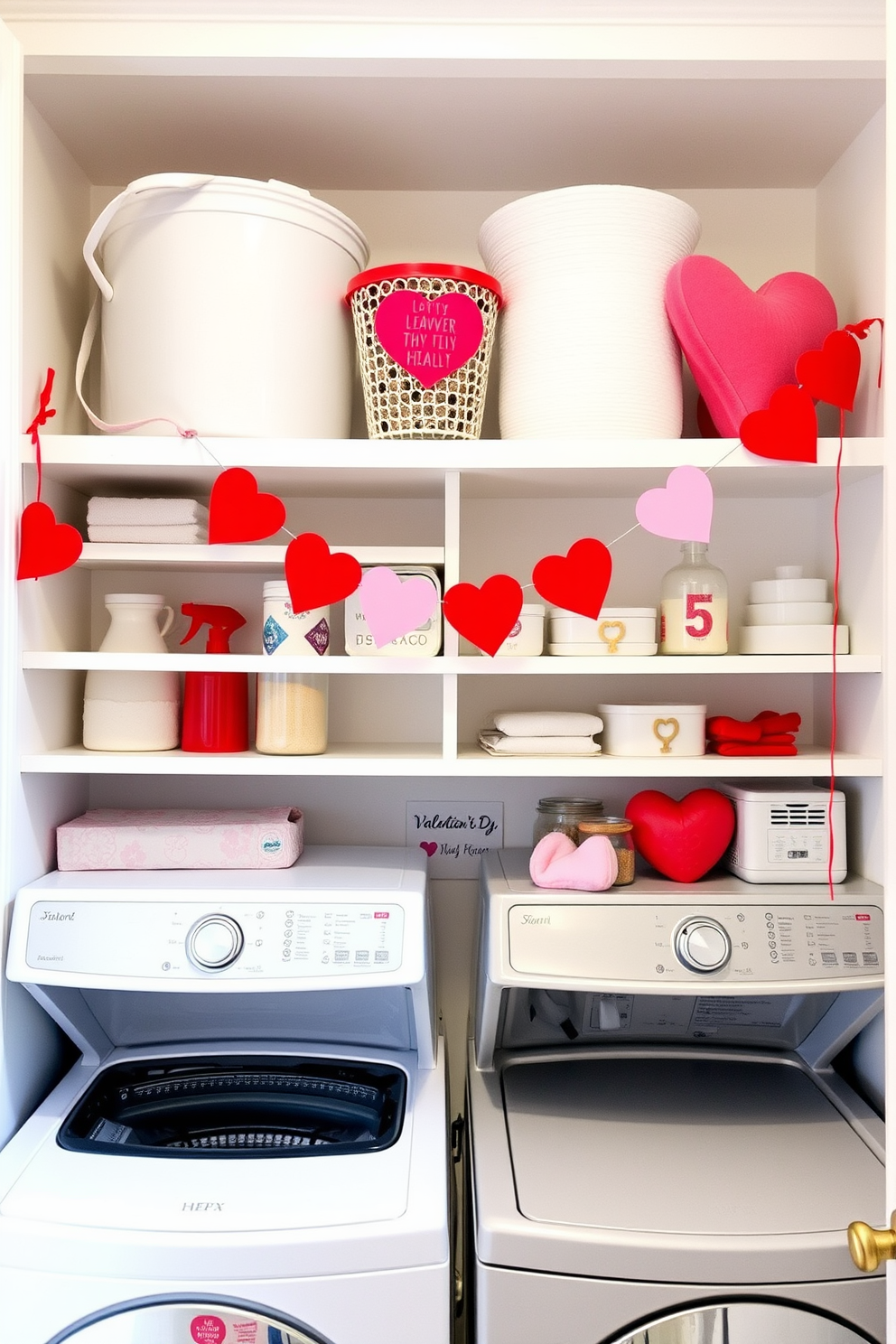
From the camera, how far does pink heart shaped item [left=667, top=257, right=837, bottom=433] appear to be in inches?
52.5

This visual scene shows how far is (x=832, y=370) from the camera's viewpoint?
51.9 inches

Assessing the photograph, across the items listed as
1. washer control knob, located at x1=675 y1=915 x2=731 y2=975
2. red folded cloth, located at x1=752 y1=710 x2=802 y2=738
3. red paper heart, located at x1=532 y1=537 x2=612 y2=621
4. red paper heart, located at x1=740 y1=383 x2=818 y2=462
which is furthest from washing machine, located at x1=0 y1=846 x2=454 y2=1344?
red paper heart, located at x1=740 y1=383 x2=818 y2=462

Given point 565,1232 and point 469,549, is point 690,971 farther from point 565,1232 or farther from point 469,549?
point 469,549

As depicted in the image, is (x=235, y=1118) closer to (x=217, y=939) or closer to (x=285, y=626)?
(x=217, y=939)

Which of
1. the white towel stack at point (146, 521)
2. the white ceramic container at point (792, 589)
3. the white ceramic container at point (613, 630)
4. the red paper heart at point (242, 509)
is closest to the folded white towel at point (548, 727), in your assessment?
the white ceramic container at point (613, 630)

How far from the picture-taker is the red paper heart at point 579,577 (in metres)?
1.31

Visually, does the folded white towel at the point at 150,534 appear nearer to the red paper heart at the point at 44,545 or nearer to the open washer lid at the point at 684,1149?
the red paper heart at the point at 44,545

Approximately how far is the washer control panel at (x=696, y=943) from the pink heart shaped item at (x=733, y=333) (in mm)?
686

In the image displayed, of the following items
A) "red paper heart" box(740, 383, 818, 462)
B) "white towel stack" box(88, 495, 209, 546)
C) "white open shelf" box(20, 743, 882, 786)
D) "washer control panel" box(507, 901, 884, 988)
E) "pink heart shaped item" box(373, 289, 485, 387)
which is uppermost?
"pink heart shaped item" box(373, 289, 485, 387)

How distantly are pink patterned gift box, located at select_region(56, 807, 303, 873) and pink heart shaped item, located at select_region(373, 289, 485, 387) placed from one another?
2.30 ft

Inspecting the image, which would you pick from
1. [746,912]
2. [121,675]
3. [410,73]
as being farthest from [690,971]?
[410,73]

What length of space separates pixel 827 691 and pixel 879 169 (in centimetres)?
80

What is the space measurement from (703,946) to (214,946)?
2.15ft

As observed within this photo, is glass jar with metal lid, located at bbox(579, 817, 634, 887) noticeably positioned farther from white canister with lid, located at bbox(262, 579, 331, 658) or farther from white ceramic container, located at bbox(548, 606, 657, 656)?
white canister with lid, located at bbox(262, 579, 331, 658)
